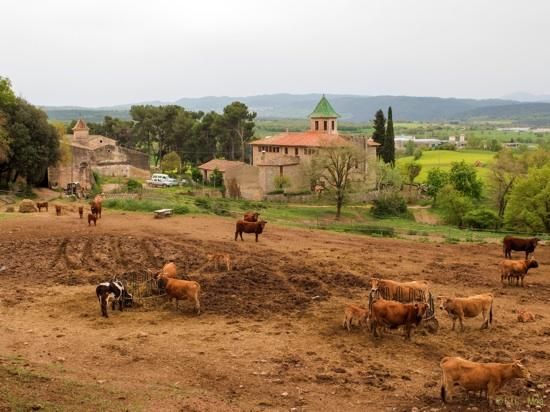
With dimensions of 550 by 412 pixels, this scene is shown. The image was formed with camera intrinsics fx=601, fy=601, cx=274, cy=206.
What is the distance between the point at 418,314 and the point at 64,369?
8.33 metres

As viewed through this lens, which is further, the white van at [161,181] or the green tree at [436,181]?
the green tree at [436,181]

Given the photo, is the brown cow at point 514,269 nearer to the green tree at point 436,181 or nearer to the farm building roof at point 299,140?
the farm building roof at point 299,140

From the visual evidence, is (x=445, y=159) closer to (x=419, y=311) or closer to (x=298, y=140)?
(x=298, y=140)

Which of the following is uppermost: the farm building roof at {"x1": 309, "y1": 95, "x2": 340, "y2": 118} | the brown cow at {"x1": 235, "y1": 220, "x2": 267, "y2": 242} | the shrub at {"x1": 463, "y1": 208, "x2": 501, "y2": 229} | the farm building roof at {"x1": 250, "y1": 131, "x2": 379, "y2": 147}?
the farm building roof at {"x1": 309, "y1": 95, "x2": 340, "y2": 118}

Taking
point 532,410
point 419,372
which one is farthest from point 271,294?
point 532,410

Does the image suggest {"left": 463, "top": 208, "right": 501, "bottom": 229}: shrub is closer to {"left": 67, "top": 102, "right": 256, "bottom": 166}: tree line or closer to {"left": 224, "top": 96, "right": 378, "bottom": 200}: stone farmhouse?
{"left": 224, "top": 96, "right": 378, "bottom": 200}: stone farmhouse

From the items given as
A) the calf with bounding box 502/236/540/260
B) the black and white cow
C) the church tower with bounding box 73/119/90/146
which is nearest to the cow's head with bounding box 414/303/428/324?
the black and white cow

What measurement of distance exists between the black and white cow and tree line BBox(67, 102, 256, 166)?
7057 centimetres

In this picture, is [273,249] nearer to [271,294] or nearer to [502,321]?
[271,294]

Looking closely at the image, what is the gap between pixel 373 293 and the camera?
54.9 feet

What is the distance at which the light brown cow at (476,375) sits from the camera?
37.6ft

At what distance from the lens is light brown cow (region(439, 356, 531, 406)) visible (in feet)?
37.6

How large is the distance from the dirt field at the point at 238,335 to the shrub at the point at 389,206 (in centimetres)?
2720

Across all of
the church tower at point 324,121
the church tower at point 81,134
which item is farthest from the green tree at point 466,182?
the church tower at point 81,134
